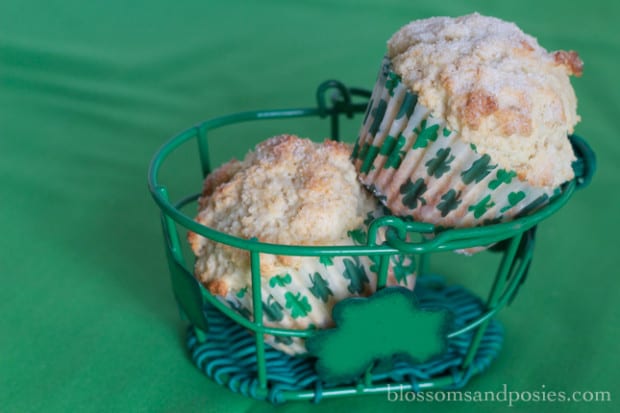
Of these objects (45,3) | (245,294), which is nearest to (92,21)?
(45,3)

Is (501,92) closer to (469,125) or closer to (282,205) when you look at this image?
(469,125)

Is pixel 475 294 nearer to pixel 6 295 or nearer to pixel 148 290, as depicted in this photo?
pixel 148 290

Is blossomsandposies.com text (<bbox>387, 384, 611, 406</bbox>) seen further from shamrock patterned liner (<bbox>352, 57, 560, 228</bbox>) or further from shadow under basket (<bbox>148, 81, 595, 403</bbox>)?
shamrock patterned liner (<bbox>352, 57, 560, 228</bbox>)

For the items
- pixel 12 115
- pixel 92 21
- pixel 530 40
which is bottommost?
pixel 12 115

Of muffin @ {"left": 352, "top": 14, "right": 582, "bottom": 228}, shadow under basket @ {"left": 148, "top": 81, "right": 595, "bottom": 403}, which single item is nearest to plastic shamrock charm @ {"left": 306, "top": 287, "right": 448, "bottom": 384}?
shadow under basket @ {"left": 148, "top": 81, "right": 595, "bottom": 403}

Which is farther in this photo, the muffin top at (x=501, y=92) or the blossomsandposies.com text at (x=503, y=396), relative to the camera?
the blossomsandposies.com text at (x=503, y=396)

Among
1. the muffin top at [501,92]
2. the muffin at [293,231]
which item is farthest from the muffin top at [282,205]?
the muffin top at [501,92]

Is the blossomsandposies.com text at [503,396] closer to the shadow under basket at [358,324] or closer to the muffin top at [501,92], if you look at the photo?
the shadow under basket at [358,324]
